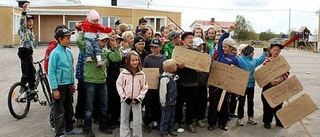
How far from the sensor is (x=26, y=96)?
21.9 feet

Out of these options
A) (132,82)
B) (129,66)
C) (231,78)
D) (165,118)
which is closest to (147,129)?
(165,118)

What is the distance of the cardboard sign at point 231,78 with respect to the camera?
6.07 meters

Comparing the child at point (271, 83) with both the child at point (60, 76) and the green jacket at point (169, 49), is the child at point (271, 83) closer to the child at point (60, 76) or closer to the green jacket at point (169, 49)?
the green jacket at point (169, 49)

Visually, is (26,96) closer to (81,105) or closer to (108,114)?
(81,105)

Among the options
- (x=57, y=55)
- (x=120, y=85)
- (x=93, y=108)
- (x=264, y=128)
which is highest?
(x=57, y=55)

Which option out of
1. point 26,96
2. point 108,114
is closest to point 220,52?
point 108,114

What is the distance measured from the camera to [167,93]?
5746mm

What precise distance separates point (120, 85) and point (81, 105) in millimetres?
1184

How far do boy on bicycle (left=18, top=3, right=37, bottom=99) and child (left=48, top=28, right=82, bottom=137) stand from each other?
169 centimetres

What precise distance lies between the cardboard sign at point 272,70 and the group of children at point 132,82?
250 mm

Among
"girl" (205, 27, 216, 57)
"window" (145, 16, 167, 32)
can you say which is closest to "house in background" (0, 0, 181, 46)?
"window" (145, 16, 167, 32)

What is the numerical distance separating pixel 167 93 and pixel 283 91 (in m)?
2.06

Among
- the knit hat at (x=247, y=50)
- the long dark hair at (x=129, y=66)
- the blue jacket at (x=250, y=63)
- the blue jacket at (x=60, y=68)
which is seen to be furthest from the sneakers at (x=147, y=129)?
the knit hat at (x=247, y=50)

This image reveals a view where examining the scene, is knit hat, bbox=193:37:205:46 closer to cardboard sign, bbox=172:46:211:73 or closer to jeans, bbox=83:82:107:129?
cardboard sign, bbox=172:46:211:73
